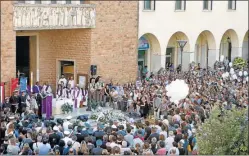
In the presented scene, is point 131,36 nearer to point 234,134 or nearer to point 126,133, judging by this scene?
point 126,133

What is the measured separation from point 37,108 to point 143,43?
39.0 ft

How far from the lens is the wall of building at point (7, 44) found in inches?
931

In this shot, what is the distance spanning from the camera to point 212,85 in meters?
26.4

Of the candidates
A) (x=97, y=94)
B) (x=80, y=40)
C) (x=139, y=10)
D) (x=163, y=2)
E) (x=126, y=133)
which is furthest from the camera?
(x=163, y=2)

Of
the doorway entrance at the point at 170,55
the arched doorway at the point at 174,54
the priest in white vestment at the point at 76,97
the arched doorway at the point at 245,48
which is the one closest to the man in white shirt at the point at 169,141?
the priest in white vestment at the point at 76,97

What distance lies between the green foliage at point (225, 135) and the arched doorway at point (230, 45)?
28.4 metres

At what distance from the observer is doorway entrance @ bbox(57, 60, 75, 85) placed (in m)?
28.5

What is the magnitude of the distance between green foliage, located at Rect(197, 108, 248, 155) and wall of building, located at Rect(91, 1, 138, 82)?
1704cm

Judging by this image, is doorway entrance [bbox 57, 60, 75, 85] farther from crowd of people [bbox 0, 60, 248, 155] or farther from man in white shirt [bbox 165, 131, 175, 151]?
man in white shirt [bbox 165, 131, 175, 151]

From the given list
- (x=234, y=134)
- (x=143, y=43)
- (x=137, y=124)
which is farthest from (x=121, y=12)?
(x=234, y=134)

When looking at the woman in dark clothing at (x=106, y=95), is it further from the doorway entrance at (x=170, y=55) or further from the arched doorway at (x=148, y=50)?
the doorway entrance at (x=170, y=55)

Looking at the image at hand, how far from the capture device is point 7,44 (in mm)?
24031

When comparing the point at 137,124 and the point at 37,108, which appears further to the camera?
the point at 37,108

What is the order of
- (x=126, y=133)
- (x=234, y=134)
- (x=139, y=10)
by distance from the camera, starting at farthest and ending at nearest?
1. (x=139, y=10)
2. (x=126, y=133)
3. (x=234, y=134)
